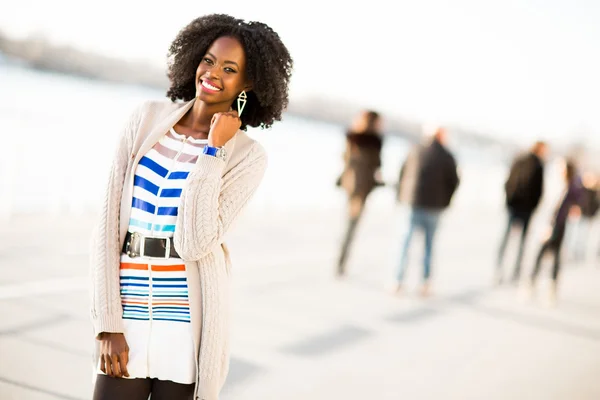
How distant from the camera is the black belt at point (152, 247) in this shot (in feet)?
6.75

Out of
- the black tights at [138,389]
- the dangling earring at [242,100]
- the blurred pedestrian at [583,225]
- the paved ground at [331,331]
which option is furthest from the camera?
the blurred pedestrian at [583,225]

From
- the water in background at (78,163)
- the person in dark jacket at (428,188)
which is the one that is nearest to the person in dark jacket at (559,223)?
the person in dark jacket at (428,188)

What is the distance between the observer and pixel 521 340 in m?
5.79

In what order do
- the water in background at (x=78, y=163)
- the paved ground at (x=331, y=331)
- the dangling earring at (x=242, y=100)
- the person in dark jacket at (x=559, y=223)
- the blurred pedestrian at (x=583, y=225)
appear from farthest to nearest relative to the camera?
the blurred pedestrian at (x=583, y=225) < the water in background at (x=78, y=163) < the person in dark jacket at (x=559, y=223) < the paved ground at (x=331, y=331) < the dangling earring at (x=242, y=100)

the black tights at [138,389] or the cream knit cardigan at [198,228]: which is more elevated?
the cream knit cardigan at [198,228]

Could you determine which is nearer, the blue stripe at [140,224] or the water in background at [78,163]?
the blue stripe at [140,224]

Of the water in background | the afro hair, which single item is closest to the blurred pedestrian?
the water in background

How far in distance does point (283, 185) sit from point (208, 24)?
957cm

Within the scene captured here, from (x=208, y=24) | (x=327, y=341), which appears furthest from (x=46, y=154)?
(x=208, y=24)

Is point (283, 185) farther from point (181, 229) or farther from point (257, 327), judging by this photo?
point (181, 229)

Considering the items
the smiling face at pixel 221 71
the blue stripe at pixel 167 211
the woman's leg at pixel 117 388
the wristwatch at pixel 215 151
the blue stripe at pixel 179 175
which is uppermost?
the smiling face at pixel 221 71

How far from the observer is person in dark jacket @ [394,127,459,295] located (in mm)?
6953

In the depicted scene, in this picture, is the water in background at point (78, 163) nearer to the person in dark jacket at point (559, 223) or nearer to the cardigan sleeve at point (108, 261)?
the person in dark jacket at point (559, 223)

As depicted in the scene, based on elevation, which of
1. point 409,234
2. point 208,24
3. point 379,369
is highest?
point 208,24
